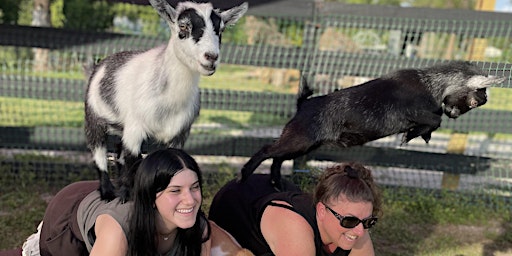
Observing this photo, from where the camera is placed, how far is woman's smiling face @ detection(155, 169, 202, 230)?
2.07 metres

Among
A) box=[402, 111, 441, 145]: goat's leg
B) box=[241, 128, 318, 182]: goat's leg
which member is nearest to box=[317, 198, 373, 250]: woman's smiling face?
box=[241, 128, 318, 182]: goat's leg

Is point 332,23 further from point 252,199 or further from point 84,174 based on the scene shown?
point 84,174

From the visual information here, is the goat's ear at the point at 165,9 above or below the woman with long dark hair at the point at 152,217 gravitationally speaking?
above

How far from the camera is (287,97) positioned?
185 inches

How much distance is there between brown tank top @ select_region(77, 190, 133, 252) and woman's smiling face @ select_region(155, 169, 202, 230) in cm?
19

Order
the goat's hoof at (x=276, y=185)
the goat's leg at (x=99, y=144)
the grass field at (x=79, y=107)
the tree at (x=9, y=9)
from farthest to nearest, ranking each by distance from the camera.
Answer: the tree at (x=9, y=9) < the grass field at (x=79, y=107) < the goat's hoof at (x=276, y=185) < the goat's leg at (x=99, y=144)

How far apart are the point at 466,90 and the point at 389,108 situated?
39 cm

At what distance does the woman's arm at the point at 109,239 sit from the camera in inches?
78.6

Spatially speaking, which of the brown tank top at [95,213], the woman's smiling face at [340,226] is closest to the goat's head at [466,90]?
the woman's smiling face at [340,226]

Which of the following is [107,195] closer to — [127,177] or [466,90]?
[127,177]

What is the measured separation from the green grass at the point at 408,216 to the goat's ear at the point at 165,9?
2109mm

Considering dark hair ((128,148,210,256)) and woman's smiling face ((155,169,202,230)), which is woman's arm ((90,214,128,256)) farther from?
woman's smiling face ((155,169,202,230))

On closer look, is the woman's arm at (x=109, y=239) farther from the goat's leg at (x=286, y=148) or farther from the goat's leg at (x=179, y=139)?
the goat's leg at (x=286, y=148)

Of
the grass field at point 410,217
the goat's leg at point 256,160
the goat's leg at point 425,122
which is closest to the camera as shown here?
the goat's leg at point 425,122
